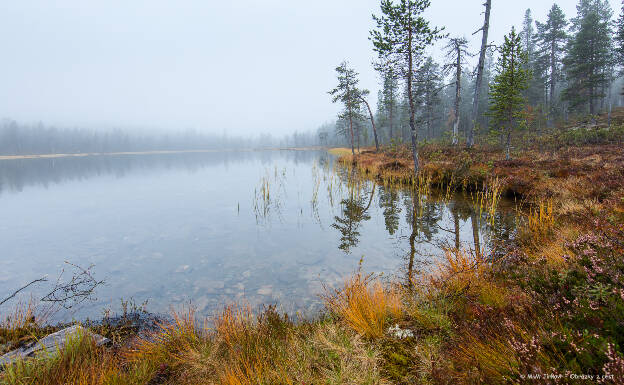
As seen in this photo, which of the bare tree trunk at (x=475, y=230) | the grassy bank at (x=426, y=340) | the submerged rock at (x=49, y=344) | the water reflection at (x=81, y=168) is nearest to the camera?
the grassy bank at (x=426, y=340)

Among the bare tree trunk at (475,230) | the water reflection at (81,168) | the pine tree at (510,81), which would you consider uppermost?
the pine tree at (510,81)

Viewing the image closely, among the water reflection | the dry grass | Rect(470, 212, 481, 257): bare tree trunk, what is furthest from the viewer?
the water reflection

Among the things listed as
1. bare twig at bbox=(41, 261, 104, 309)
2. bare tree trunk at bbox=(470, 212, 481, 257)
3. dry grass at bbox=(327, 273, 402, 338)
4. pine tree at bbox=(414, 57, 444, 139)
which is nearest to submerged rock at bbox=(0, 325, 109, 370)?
bare twig at bbox=(41, 261, 104, 309)

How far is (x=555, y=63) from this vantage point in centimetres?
3859

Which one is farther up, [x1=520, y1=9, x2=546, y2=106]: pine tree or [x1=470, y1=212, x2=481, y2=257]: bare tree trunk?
[x1=520, y1=9, x2=546, y2=106]: pine tree

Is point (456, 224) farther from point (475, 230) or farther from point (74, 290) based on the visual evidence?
point (74, 290)

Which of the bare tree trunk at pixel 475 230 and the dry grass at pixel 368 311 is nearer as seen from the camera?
the dry grass at pixel 368 311

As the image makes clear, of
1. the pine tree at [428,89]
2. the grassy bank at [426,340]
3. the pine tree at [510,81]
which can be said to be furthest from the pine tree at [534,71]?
the grassy bank at [426,340]

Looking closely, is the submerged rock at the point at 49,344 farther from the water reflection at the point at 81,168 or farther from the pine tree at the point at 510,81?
the water reflection at the point at 81,168

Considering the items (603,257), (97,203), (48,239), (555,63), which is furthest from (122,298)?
(555,63)

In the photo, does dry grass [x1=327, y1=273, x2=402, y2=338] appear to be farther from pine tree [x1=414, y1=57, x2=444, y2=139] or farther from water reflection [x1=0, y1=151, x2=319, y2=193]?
water reflection [x1=0, y1=151, x2=319, y2=193]

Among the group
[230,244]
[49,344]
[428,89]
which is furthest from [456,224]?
[428,89]

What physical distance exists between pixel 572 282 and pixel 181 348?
4.43 meters

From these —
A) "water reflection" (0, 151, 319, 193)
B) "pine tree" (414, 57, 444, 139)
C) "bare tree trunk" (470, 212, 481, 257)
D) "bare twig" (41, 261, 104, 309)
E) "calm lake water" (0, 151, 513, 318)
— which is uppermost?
"pine tree" (414, 57, 444, 139)
